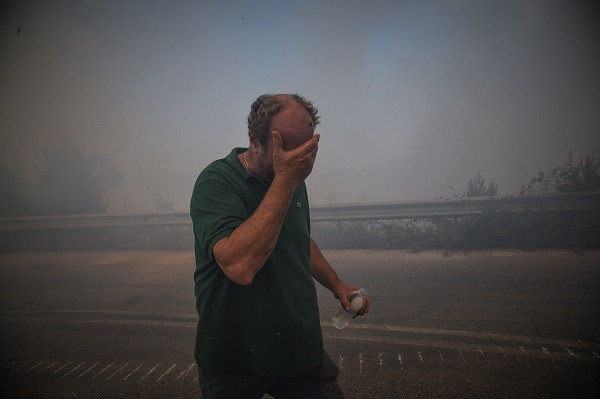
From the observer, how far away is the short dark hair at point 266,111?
4.88 feet

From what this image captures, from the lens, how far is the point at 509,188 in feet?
51.9

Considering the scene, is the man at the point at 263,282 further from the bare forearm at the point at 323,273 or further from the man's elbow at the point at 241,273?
the bare forearm at the point at 323,273

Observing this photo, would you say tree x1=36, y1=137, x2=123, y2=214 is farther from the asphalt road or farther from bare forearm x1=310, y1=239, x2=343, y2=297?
bare forearm x1=310, y1=239, x2=343, y2=297

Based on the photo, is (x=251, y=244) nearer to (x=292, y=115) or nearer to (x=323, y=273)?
(x=292, y=115)

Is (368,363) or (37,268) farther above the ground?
(368,363)

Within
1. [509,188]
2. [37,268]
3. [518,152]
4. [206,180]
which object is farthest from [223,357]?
[518,152]

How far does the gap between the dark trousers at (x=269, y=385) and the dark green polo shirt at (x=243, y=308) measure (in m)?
0.06

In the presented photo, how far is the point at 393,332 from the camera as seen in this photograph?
3.60 meters

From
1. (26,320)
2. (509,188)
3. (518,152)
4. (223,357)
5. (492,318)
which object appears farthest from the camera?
(518,152)

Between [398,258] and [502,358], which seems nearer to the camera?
[502,358]

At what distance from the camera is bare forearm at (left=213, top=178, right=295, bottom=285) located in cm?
118

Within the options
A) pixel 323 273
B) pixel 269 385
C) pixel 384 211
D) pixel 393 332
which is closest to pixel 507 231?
pixel 384 211

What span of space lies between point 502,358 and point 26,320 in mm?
6002

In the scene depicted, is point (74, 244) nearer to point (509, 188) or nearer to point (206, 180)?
point (206, 180)
